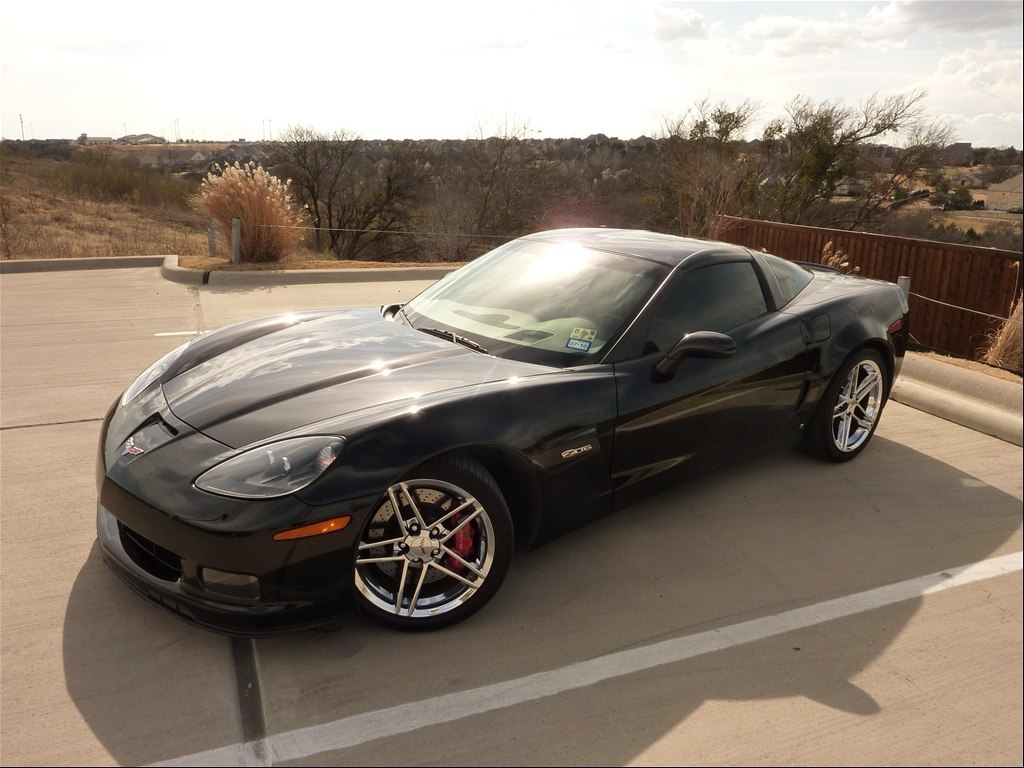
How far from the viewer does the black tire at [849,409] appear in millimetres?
4441

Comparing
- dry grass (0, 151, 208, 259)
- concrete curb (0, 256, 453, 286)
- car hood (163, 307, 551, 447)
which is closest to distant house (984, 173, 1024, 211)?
concrete curb (0, 256, 453, 286)

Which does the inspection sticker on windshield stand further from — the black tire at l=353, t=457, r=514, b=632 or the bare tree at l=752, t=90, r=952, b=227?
the bare tree at l=752, t=90, r=952, b=227

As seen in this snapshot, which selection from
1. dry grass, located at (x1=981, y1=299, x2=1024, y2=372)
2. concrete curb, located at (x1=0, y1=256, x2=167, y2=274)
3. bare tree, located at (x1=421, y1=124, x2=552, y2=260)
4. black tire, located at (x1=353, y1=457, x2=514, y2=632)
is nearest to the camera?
black tire, located at (x1=353, y1=457, x2=514, y2=632)

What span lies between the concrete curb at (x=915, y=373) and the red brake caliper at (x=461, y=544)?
1.79 m

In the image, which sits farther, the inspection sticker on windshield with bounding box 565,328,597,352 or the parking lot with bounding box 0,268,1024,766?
the inspection sticker on windshield with bounding box 565,328,597,352

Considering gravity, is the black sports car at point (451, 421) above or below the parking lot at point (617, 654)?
above

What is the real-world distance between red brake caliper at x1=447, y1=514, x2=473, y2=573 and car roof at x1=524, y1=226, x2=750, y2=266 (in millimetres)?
1740

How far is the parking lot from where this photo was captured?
2357 mm

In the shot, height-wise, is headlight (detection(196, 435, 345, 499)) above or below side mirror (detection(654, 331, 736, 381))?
below

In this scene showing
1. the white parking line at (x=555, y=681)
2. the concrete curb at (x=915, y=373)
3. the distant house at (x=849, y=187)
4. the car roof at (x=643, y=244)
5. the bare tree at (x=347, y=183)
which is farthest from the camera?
the bare tree at (x=347, y=183)

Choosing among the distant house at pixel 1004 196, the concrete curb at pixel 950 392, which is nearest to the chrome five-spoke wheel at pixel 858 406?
the concrete curb at pixel 950 392

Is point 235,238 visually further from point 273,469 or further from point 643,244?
point 273,469

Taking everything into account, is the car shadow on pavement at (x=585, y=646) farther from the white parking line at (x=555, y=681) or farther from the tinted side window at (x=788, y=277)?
the tinted side window at (x=788, y=277)

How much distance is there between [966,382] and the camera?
18.9ft
